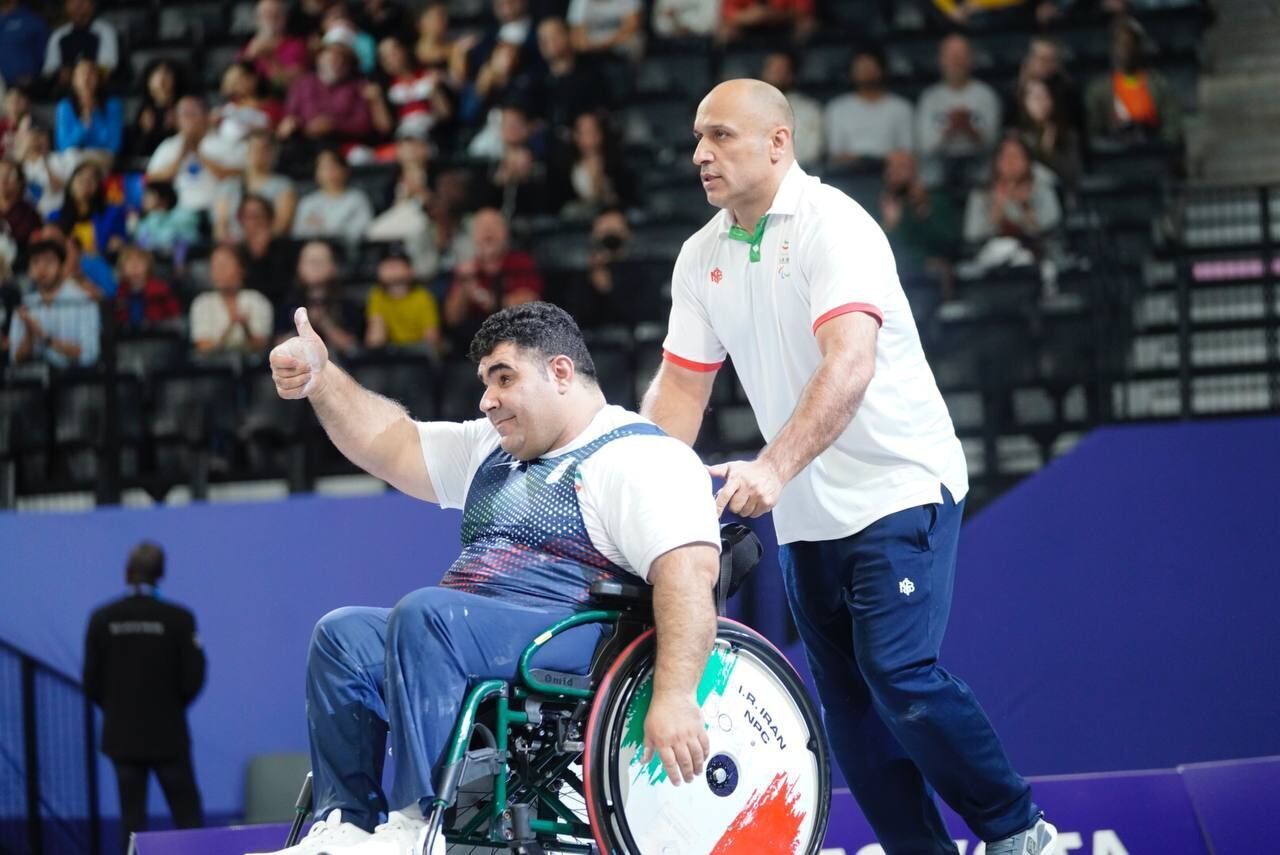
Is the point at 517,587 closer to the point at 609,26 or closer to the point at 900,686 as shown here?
the point at 900,686

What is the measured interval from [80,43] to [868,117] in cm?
465

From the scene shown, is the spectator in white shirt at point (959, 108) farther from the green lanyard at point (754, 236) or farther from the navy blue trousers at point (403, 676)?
the navy blue trousers at point (403, 676)

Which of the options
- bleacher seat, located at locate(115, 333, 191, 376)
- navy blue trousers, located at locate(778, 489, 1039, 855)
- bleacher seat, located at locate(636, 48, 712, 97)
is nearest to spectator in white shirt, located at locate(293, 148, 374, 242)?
bleacher seat, located at locate(115, 333, 191, 376)

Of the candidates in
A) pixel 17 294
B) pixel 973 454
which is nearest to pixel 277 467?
pixel 17 294

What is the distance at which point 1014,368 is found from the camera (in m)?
7.27

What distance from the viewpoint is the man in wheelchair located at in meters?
3.21

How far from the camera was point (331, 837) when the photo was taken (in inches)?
127

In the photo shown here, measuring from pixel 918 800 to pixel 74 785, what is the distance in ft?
15.6

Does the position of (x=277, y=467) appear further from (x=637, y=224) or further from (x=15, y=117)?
(x=15, y=117)

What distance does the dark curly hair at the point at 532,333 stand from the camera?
3576 mm

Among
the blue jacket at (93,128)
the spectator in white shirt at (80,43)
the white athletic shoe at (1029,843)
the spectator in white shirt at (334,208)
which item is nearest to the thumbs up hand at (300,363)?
the white athletic shoe at (1029,843)

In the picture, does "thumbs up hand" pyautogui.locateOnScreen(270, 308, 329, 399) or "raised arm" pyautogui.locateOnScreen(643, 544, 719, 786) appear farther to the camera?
"thumbs up hand" pyautogui.locateOnScreen(270, 308, 329, 399)

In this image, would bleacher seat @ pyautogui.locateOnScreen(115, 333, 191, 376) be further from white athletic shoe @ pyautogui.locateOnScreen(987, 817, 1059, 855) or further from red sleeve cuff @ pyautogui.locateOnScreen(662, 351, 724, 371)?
white athletic shoe @ pyautogui.locateOnScreen(987, 817, 1059, 855)

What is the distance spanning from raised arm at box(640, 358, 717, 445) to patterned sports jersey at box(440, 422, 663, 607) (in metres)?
0.49
